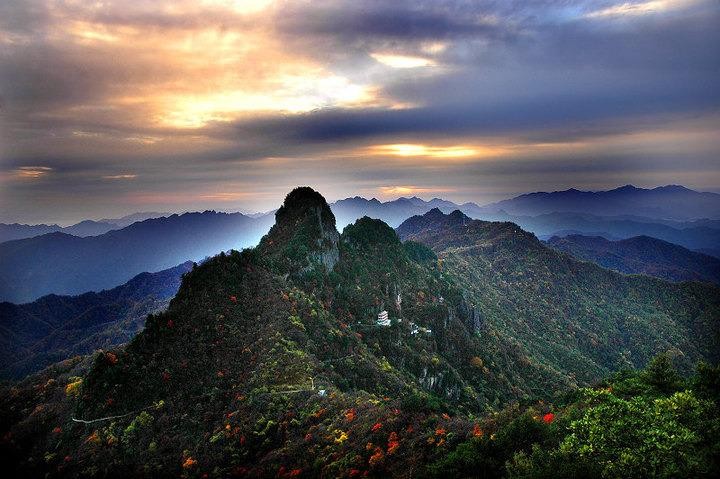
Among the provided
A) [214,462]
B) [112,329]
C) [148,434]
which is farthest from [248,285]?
[112,329]

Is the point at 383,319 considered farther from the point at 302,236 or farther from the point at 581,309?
the point at 581,309

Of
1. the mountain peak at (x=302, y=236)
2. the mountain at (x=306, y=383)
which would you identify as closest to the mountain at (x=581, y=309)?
the mountain at (x=306, y=383)

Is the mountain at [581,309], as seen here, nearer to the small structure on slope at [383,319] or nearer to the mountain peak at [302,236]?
the small structure on slope at [383,319]

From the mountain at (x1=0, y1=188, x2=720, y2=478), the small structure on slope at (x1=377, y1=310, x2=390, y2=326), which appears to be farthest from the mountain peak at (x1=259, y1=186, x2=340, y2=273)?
the small structure on slope at (x1=377, y1=310, x2=390, y2=326)

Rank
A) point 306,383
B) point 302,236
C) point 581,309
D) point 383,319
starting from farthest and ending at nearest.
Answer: point 581,309 → point 302,236 → point 383,319 → point 306,383

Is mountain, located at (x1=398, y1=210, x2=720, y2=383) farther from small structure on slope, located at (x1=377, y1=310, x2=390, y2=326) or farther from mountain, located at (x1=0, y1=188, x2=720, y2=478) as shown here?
small structure on slope, located at (x1=377, y1=310, x2=390, y2=326)

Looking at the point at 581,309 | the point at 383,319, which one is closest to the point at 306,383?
the point at 383,319
